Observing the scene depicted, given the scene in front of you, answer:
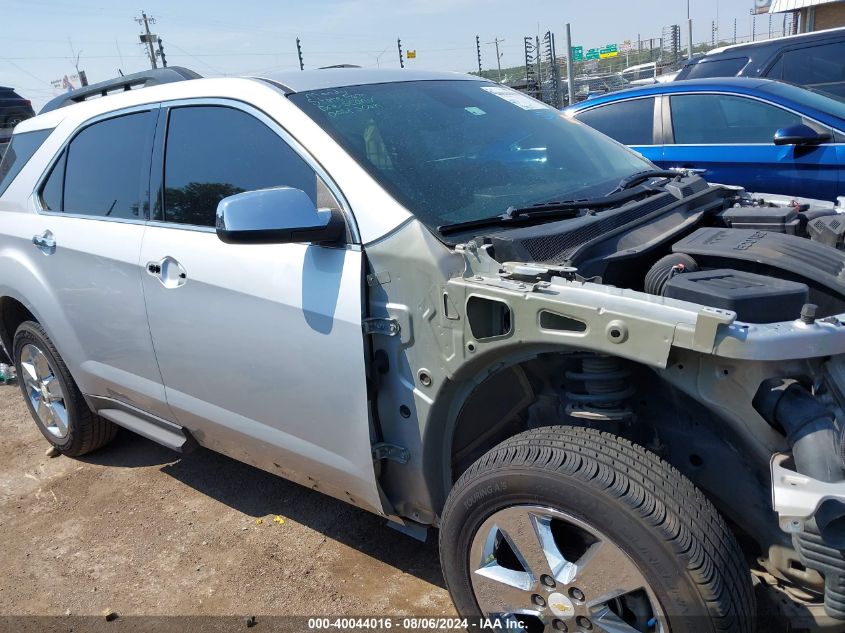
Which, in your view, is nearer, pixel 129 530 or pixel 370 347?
pixel 370 347

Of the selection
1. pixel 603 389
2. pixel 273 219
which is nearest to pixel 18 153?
pixel 273 219

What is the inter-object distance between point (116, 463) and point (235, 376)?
6.31 ft

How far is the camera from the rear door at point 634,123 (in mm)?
5953

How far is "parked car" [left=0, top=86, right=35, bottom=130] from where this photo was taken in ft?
27.0

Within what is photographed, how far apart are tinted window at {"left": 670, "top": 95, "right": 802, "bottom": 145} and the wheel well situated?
16.0ft

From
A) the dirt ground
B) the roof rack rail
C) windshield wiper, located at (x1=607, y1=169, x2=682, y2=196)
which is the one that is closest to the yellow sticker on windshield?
windshield wiper, located at (x1=607, y1=169, x2=682, y2=196)

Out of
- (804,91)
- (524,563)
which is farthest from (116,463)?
(804,91)

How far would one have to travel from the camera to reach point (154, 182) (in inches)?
122

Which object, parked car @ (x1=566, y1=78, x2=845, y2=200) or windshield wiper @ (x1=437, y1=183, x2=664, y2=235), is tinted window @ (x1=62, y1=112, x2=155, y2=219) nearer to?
windshield wiper @ (x1=437, y1=183, x2=664, y2=235)

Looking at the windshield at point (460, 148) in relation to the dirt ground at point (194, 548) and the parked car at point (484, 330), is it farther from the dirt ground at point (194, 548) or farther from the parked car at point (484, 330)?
the dirt ground at point (194, 548)

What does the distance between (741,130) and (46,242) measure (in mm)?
4874

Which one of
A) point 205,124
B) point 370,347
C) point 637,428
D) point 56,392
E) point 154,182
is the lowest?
point 56,392

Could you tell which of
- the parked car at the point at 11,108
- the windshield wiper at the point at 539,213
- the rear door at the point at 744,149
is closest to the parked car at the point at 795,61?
the rear door at the point at 744,149

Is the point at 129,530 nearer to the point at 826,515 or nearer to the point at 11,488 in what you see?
the point at 11,488
